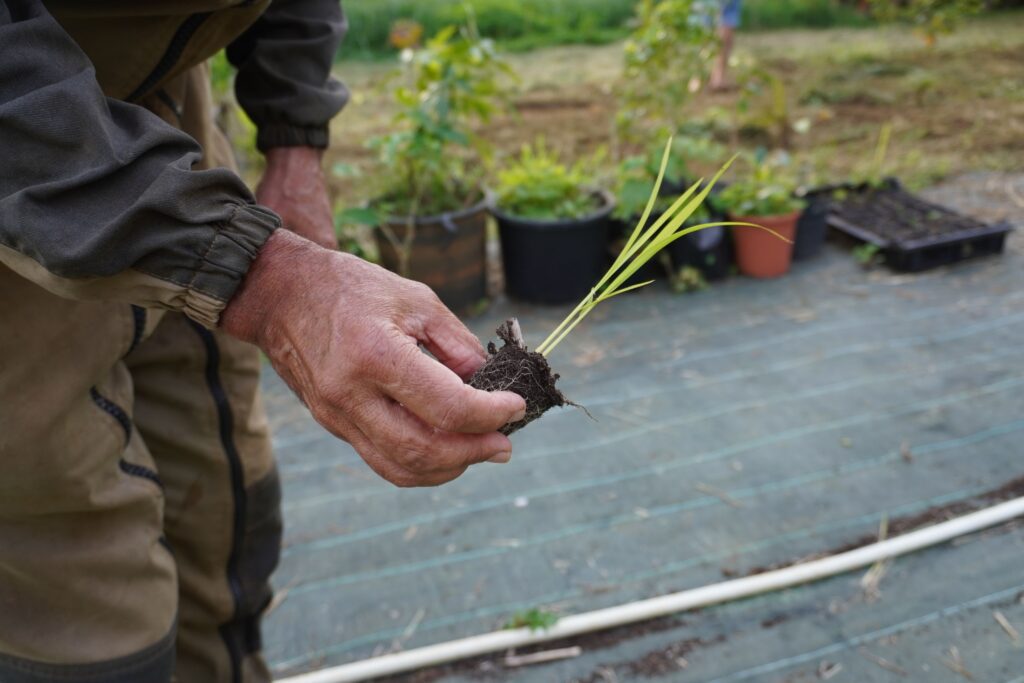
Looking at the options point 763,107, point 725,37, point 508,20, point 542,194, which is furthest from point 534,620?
point 508,20

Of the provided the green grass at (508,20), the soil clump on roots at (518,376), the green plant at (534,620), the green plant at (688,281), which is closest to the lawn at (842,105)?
the green grass at (508,20)

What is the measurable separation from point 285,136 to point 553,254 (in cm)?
243

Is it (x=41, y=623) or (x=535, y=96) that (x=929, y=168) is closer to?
(x=535, y=96)

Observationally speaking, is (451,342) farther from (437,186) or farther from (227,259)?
(437,186)

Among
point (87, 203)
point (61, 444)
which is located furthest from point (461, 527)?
point (87, 203)

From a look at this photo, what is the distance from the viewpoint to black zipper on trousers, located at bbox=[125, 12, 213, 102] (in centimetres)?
118

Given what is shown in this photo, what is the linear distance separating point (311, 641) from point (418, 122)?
2.44 meters

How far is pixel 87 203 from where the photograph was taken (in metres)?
0.89

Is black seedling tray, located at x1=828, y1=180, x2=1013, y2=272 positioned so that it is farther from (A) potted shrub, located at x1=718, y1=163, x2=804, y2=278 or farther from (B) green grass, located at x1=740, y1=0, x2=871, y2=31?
(B) green grass, located at x1=740, y1=0, x2=871, y2=31

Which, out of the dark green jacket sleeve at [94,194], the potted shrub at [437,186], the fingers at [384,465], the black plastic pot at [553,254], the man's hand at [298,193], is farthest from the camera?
the black plastic pot at [553,254]

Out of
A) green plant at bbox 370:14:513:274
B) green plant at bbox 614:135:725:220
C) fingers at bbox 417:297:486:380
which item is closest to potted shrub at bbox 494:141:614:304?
green plant at bbox 614:135:725:220

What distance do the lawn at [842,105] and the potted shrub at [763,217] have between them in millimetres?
617

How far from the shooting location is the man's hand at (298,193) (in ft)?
5.07

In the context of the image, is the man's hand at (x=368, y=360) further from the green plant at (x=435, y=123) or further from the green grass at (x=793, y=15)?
the green grass at (x=793, y=15)
